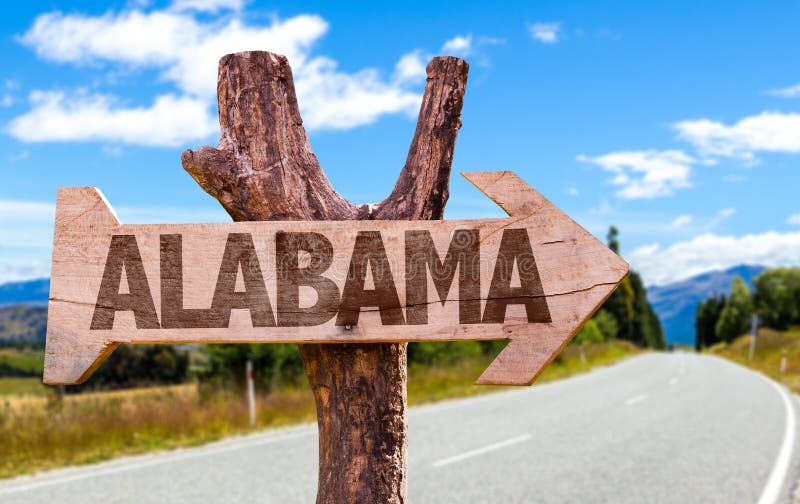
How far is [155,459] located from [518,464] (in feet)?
14.1

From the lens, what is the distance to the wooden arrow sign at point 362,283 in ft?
6.73

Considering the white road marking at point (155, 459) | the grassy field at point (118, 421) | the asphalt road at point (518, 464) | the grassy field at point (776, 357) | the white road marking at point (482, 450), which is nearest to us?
the asphalt road at point (518, 464)

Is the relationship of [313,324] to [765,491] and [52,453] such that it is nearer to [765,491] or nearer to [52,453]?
[765,491]

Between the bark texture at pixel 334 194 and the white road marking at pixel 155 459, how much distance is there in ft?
19.9

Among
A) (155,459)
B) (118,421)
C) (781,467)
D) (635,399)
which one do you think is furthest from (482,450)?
(635,399)

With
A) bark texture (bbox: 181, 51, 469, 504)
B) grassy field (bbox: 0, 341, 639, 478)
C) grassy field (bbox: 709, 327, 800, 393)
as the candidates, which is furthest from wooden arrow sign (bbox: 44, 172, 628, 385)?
grassy field (bbox: 709, 327, 800, 393)

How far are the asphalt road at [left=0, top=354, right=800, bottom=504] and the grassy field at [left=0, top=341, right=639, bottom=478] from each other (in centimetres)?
66

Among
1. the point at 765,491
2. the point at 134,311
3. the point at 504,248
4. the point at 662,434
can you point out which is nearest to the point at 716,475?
the point at 765,491

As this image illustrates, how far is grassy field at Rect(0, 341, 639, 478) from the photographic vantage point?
8.62 m

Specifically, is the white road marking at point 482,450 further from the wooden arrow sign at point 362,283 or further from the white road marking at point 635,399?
the wooden arrow sign at point 362,283

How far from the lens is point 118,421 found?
971cm

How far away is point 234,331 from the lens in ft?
6.85

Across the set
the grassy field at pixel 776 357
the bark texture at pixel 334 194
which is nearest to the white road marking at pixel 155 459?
the bark texture at pixel 334 194

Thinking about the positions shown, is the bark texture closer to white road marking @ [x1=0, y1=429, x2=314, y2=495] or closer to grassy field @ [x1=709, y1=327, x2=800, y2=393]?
white road marking @ [x1=0, y1=429, x2=314, y2=495]
